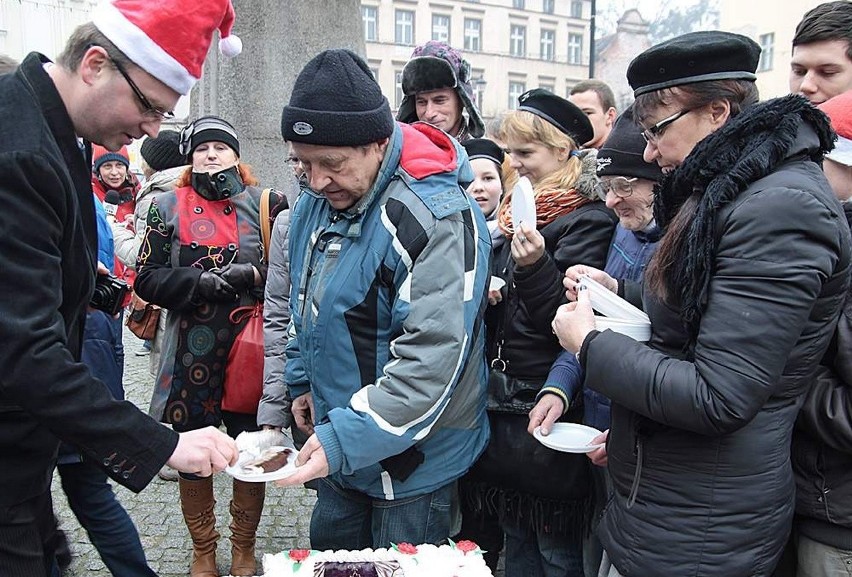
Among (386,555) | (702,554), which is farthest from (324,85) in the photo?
(702,554)

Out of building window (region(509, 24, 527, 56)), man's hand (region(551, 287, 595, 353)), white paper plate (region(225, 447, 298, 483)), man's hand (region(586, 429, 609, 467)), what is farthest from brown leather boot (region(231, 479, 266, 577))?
building window (region(509, 24, 527, 56))

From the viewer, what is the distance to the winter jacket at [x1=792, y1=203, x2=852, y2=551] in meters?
1.70

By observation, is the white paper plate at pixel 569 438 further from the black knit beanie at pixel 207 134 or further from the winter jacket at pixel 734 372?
the black knit beanie at pixel 207 134

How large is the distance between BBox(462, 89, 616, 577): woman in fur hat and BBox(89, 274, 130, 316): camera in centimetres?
163

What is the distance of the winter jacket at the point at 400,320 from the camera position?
6.47 ft

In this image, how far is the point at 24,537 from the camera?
1761 mm

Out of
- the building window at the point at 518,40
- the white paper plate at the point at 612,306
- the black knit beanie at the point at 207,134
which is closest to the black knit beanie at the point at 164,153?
the black knit beanie at the point at 207,134

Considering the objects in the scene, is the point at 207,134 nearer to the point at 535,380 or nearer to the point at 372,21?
the point at 535,380

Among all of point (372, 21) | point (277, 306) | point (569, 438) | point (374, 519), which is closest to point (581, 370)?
point (569, 438)

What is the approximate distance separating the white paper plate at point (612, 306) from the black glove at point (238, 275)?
5.85ft

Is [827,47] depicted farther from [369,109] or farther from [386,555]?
[386,555]

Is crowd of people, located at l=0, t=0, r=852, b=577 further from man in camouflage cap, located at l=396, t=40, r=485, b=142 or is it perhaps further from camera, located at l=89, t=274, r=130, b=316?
man in camouflage cap, located at l=396, t=40, r=485, b=142

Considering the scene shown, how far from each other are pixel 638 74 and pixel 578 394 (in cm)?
116

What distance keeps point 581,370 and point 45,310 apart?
168 cm
